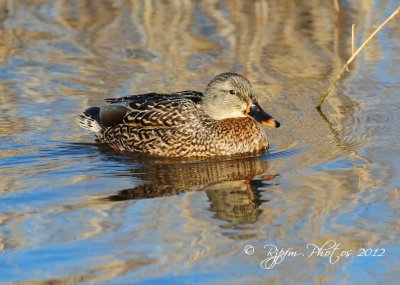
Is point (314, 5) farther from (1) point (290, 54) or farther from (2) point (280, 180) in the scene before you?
(2) point (280, 180)

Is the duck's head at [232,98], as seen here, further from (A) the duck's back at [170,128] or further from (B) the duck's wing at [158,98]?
(B) the duck's wing at [158,98]

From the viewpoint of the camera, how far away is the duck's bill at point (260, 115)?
402 inches

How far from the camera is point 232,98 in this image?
34.3ft

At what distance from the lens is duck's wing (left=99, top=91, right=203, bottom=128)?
10516 millimetres

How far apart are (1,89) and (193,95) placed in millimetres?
2614

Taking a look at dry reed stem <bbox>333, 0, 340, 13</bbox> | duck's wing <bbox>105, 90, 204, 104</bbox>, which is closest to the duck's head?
duck's wing <bbox>105, 90, 204, 104</bbox>

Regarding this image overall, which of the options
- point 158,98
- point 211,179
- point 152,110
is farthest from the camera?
point 158,98

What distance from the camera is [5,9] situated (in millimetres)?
15609

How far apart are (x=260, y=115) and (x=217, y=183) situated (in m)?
1.29

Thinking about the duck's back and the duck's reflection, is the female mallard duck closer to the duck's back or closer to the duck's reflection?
the duck's back

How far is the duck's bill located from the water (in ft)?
1.02

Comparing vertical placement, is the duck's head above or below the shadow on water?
above

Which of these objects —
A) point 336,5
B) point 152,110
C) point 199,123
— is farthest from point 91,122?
point 336,5

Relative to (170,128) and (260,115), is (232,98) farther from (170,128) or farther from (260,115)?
(170,128)
